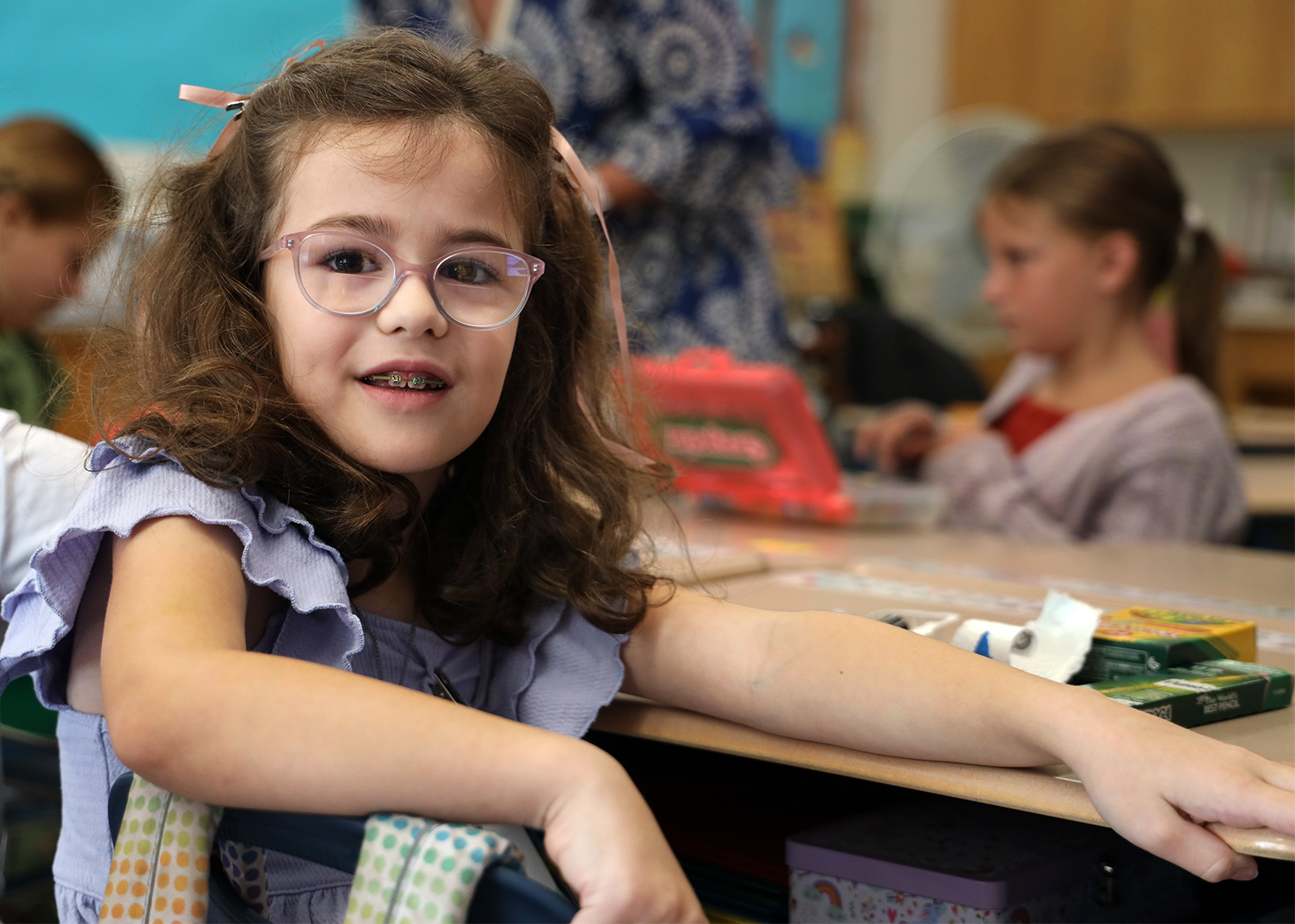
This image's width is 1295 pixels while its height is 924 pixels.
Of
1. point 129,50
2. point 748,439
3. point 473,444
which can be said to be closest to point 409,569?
point 473,444

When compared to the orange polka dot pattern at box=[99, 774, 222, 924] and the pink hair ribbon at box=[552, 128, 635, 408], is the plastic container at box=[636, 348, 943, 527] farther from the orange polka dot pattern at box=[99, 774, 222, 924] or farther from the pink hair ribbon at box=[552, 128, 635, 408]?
the orange polka dot pattern at box=[99, 774, 222, 924]

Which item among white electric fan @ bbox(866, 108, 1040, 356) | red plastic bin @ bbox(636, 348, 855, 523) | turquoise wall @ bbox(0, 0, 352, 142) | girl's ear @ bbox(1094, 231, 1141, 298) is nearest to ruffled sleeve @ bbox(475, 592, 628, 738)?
red plastic bin @ bbox(636, 348, 855, 523)

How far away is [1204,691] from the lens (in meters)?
0.77

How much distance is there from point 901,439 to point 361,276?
1327mm

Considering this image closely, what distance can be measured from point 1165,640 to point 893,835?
214 millimetres

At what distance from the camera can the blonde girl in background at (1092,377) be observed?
1772 mm

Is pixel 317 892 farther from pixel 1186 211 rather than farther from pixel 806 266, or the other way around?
pixel 806 266

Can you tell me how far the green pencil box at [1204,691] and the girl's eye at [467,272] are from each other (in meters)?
0.43

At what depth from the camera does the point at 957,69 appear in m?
4.75

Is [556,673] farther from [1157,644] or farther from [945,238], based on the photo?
[945,238]

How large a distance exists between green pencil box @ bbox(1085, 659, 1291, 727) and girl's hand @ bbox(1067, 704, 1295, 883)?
0.21 ft

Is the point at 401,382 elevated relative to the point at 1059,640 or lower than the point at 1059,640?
elevated

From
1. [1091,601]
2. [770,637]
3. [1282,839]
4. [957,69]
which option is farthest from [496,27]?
[957,69]

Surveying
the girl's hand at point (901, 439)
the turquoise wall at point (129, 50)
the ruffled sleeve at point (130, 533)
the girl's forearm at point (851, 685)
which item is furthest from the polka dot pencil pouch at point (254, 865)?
the turquoise wall at point (129, 50)
